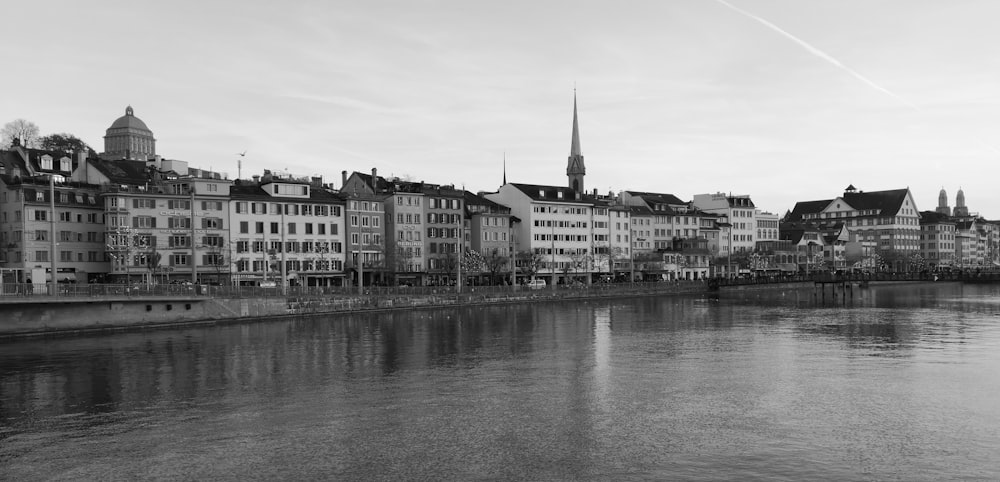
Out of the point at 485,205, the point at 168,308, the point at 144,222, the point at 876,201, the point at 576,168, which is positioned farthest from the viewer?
the point at 876,201

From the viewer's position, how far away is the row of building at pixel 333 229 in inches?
3039

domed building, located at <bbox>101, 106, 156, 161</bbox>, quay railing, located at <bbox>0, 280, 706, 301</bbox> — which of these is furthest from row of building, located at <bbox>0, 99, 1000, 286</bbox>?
domed building, located at <bbox>101, 106, 156, 161</bbox>

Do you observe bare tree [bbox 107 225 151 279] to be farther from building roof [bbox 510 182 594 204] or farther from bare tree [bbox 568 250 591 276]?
bare tree [bbox 568 250 591 276]

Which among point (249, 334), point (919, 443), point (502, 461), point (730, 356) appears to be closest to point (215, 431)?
point (502, 461)

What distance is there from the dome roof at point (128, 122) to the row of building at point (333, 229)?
56.9ft

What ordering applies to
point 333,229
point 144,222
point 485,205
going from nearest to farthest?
point 144,222, point 333,229, point 485,205

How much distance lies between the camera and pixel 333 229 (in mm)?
89250

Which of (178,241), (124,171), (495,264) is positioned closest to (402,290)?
(178,241)

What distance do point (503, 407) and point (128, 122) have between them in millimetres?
154031

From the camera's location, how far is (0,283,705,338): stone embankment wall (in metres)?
53.1

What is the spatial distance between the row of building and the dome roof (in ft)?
56.9

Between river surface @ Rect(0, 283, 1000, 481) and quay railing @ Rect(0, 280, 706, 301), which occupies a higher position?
quay railing @ Rect(0, 280, 706, 301)

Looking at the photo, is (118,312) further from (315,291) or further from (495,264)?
(495,264)

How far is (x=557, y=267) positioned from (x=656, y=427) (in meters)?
87.2
